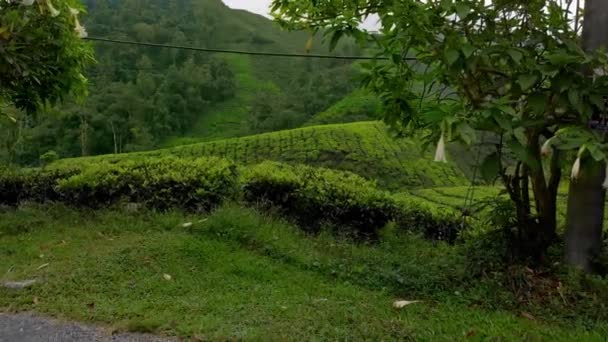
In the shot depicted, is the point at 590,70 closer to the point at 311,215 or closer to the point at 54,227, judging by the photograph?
the point at 311,215

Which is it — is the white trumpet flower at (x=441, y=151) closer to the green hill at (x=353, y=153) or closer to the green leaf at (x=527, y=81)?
the green leaf at (x=527, y=81)

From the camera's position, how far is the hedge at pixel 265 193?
5441 millimetres

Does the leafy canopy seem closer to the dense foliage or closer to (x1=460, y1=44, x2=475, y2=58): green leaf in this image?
(x1=460, y1=44, x2=475, y2=58): green leaf

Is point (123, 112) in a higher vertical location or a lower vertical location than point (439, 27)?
lower

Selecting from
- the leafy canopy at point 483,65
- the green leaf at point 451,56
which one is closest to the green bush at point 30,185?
the leafy canopy at point 483,65

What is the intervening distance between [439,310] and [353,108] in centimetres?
2248

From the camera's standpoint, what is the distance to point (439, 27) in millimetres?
2766

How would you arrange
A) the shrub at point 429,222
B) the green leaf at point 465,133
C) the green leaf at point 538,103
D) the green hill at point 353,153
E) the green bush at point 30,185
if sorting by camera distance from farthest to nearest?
the green hill at point 353,153 < the green bush at point 30,185 < the shrub at point 429,222 < the green leaf at point 538,103 < the green leaf at point 465,133

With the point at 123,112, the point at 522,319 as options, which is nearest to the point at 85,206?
the point at 522,319

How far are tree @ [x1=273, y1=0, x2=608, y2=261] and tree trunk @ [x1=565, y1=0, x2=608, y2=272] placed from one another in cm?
18

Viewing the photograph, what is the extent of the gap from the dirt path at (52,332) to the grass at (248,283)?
0.28 ft

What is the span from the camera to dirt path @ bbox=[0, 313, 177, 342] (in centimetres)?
288

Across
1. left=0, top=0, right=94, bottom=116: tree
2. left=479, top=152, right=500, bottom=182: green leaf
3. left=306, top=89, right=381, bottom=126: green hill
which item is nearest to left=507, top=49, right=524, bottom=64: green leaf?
left=479, top=152, right=500, bottom=182: green leaf

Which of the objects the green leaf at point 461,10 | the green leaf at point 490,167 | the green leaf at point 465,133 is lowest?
the green leaf at point 490,167
